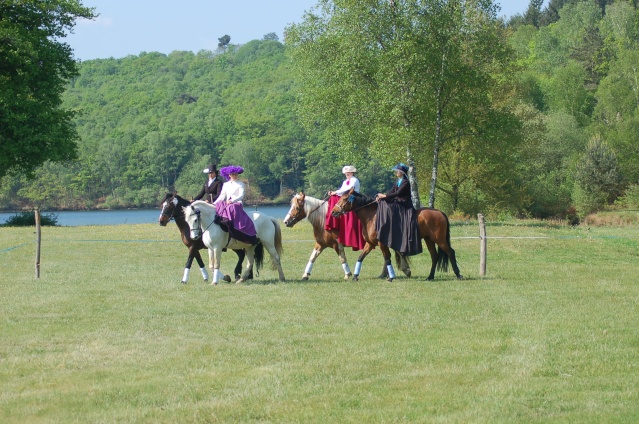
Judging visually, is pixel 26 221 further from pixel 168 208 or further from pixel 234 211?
pixel 234 211

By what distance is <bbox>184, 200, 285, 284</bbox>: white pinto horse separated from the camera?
1811 centimetres

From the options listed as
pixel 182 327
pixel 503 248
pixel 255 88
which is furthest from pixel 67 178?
pixel 182 327

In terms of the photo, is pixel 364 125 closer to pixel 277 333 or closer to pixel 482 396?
pixel 277 333

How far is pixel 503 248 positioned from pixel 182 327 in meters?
17.7

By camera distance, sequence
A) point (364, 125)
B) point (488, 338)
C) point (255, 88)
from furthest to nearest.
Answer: point (255, 88), point (364, 125), point (488, 338)

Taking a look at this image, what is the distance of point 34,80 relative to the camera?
137ft

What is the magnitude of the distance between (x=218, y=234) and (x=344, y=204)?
2.79m

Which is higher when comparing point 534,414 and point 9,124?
point 9,124

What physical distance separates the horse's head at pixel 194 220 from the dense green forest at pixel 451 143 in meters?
21.3

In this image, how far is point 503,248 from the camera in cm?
2862

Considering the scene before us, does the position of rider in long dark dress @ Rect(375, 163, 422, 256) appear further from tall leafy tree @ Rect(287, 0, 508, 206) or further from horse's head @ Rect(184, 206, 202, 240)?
tall leafy tree @ Rect(287, 0, 508, 206)

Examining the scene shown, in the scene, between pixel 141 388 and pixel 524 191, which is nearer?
pixel 141 388

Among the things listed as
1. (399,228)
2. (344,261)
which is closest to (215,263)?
(344,261)

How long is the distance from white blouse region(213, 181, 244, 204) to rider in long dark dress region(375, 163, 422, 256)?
296 cm
